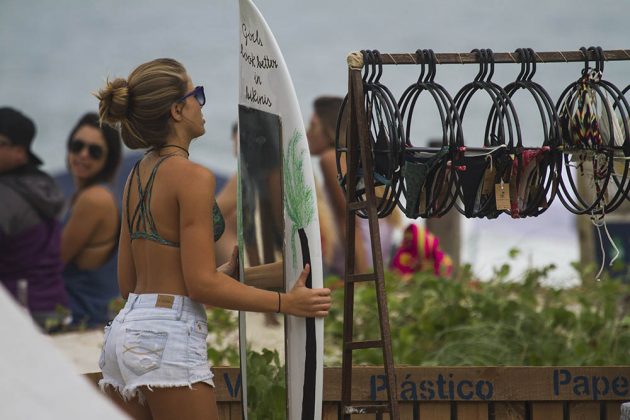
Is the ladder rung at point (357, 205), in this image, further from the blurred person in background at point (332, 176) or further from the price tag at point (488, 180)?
the blurred person in background at point (332, 176)

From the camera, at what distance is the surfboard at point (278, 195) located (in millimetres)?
3260

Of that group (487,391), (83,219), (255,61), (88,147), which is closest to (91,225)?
(83,219)

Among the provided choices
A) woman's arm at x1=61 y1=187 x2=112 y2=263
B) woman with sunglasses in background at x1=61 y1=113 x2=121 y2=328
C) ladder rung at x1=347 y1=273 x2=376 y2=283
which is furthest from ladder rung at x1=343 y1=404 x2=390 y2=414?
woman's arm at x1=61 y1=187 x2=112 y2=263

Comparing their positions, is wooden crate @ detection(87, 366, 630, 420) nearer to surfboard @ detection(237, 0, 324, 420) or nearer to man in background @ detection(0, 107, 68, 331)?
surfboard @ detection(237, 0, 324, 420)

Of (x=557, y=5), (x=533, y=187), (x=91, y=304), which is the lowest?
(x=91, y=304)

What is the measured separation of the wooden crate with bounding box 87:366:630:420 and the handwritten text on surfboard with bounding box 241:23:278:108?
0.92m

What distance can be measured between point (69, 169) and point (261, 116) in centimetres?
509

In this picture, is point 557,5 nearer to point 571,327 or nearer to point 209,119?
point 209,119

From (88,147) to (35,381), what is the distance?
667cm

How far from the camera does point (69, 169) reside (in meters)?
8.23

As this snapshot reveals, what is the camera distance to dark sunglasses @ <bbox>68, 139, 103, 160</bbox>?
7.99 metres

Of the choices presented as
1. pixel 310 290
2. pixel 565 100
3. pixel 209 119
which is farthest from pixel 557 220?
pixel 310 290

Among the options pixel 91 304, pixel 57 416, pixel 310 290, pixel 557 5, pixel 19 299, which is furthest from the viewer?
pixel 557 5

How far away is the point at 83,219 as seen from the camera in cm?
806
